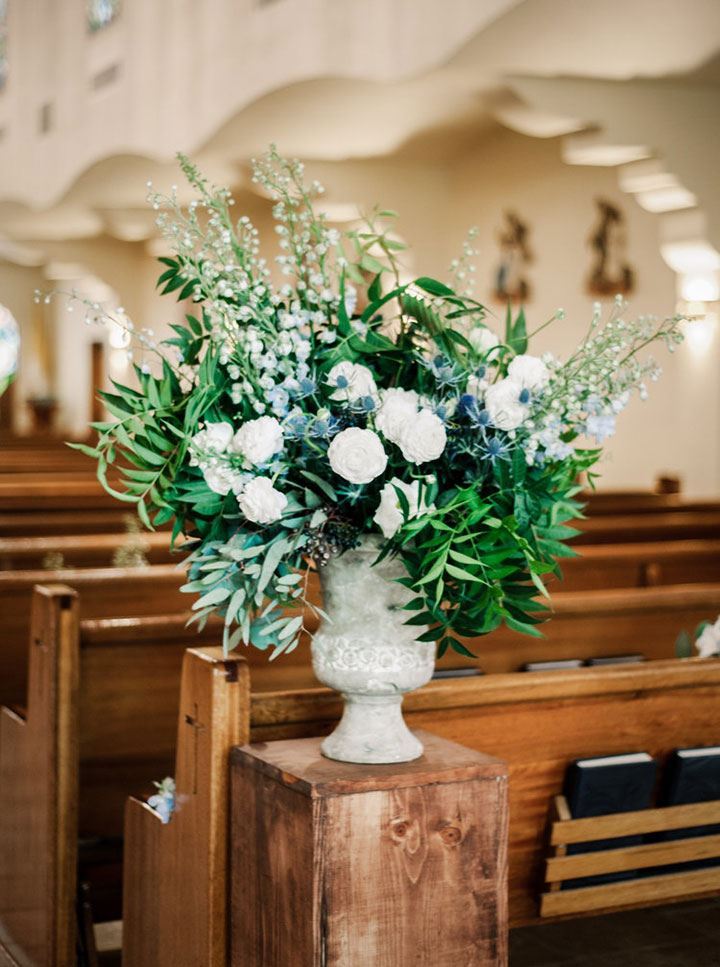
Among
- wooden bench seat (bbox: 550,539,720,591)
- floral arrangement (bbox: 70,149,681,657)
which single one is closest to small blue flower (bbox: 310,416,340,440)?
floral arrangement (bbox: 70,149,681,657)

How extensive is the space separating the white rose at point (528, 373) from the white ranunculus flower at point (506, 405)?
1cm

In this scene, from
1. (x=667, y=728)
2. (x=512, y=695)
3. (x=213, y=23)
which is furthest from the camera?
(x=213, y=23)

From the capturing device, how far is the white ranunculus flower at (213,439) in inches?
72.1

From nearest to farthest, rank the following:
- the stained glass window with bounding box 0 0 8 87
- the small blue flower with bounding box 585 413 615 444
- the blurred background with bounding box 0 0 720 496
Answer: the small blue flower with bounding box 585 413 615 444 < the blurred background with bounding box 0 0 720 496 < the stained glass window with bounding box 0 0 8 87

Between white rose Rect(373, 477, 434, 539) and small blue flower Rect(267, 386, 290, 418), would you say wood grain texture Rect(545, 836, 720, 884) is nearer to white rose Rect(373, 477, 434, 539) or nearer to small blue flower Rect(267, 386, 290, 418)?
white rose Rect(373, 477, 434, 539)

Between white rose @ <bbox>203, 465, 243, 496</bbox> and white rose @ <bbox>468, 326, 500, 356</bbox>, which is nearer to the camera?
white rose @ <bbox>203, 465, 243, 496</bbox>

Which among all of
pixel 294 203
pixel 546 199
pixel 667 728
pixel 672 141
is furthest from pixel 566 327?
pixel 294 203

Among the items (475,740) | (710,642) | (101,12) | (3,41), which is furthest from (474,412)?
(3,41)

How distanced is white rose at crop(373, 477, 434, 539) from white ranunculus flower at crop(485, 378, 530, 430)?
5.7 inches

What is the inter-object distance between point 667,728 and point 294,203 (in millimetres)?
1272

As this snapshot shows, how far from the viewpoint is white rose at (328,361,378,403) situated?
72.7 inches

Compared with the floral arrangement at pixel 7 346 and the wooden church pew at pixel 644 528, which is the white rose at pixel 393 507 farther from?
the wooden church pew at pixel 644 528

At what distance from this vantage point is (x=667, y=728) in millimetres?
2516

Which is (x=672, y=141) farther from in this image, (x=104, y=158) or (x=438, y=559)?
(x=438, y=559)
